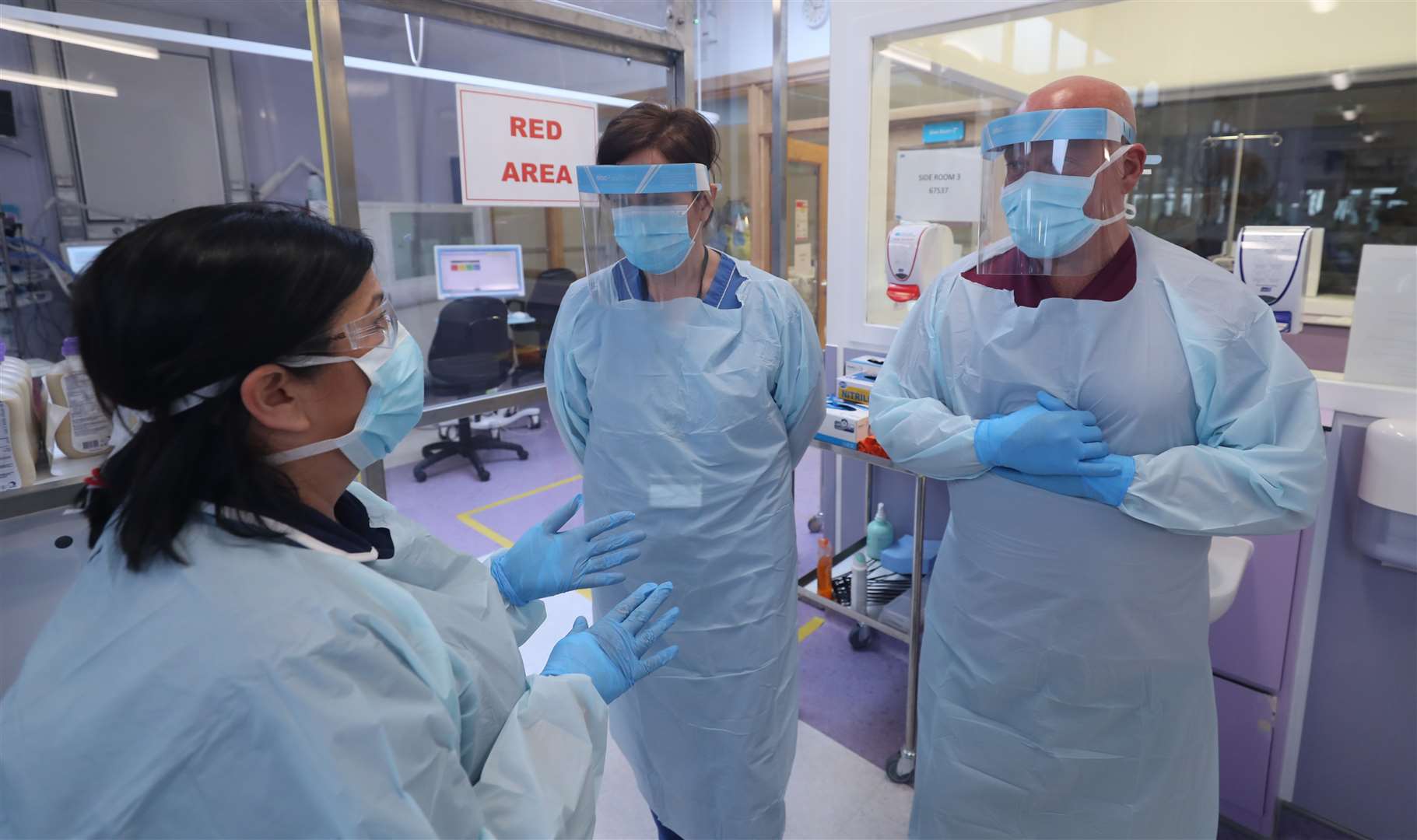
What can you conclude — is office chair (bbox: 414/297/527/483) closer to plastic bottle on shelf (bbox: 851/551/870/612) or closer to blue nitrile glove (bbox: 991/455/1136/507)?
plastic bottle on shelf (bbox: 851/551/870/612)

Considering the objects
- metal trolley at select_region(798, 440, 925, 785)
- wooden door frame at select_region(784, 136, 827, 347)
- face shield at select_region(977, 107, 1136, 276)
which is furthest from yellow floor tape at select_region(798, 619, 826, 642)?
wooden door frame at select_region(784, 136, 827, 347)

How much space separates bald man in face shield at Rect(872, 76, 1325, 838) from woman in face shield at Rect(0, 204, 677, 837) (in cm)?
79

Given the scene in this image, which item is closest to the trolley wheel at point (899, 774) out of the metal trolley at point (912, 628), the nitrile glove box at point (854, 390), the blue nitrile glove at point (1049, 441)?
the metal trolley at point (912, 628)

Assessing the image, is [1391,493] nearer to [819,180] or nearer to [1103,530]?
[1103,530]

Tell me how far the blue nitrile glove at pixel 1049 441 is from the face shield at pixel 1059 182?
233 millimetres

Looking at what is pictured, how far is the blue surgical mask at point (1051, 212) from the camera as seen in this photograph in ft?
3.72

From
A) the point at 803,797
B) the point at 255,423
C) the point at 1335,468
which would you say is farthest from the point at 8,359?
the point at 1335,468

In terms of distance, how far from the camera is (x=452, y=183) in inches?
103

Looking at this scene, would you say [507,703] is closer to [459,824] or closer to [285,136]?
[459,824]

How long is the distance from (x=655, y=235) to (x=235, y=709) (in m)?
1.05

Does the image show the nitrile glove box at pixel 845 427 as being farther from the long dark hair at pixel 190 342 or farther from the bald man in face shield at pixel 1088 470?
the long dark hair at pixel 190 342

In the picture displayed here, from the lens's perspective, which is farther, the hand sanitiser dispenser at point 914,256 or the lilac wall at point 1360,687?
the hand sanitiser dispenser at point 914,256

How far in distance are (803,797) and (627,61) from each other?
7.25 feet

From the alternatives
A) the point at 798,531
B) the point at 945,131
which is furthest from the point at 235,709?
the point at 798,531
